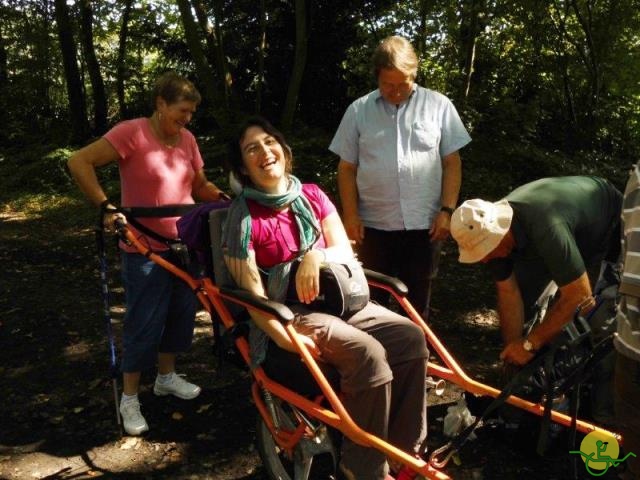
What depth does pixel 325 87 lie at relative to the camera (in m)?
10.7

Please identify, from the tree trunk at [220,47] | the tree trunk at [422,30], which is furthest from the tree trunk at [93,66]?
the tree trunk at [422,30]

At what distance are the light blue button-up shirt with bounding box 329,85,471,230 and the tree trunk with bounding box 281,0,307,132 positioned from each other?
20.1ft

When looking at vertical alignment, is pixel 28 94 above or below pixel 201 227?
above

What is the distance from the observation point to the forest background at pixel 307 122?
4.04 meters

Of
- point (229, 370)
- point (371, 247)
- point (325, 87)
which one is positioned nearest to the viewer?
point (371, 247)

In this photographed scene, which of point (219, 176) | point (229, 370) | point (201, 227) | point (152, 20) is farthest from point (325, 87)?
point (201, 227)

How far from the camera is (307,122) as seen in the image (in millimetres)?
11039

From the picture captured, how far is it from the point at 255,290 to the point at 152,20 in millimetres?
11828

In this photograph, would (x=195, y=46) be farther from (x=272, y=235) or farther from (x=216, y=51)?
(x=272, y=235)

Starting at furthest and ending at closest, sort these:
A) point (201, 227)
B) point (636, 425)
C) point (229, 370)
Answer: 1. point (229, 370)
2. point (201, 227)
3. point (636, 425)

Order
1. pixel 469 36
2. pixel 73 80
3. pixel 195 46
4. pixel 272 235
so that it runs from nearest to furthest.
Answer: pixel 272 235 → pixel 469 36 → pixel 195 46 → pixel 73 80

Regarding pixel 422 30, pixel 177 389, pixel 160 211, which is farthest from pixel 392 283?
pixel 422 30

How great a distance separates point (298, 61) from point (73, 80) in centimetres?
705

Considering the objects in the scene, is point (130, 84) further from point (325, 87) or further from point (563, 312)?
point (563, 312)
